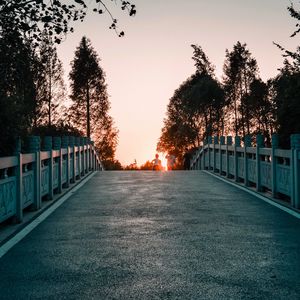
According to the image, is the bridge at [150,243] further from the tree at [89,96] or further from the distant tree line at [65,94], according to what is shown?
the tree at [89,96]

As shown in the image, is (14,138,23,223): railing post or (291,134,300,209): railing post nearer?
(14,138,23,223): railing post

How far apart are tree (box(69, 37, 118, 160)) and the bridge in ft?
163

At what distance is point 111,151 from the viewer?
66375 mm

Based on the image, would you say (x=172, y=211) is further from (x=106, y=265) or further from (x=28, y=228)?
(x=106, y=265)

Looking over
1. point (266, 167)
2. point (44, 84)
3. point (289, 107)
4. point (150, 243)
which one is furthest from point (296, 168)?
point (44, 84)

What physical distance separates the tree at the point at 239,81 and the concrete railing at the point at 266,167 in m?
40.5

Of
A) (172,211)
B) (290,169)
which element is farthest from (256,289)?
(290,169)

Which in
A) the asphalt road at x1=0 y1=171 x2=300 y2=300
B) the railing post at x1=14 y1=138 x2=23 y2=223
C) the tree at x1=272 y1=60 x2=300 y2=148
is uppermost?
the tree at x1=272 y1=60 x2=300 y2=148

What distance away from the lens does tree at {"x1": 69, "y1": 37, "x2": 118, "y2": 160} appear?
62.5 m

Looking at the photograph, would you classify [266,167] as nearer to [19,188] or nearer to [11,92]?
[19,188]

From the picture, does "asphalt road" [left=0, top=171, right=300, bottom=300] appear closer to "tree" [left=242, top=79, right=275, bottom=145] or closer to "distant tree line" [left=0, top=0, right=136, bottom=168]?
"distant tree line" [left=0, top=0, right=136, bottom=168]

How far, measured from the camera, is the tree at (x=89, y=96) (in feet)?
205

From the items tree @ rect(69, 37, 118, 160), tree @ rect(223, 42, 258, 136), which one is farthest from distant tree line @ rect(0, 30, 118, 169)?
tree @ rect(223, 42, 258, 136)

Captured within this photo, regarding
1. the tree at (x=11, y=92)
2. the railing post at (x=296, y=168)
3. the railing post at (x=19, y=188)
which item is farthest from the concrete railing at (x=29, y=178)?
the railing post at (x=296, y=168)
